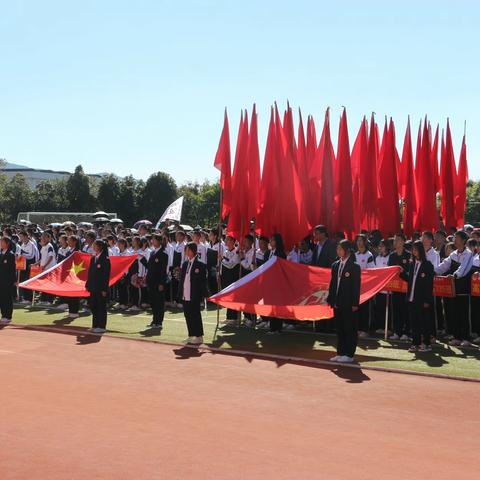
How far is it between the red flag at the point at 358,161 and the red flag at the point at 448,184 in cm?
211

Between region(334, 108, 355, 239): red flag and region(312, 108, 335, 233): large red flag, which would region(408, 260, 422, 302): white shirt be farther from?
region(312, 108, 335, 233): large red flag

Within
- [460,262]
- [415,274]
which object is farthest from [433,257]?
[415,274]

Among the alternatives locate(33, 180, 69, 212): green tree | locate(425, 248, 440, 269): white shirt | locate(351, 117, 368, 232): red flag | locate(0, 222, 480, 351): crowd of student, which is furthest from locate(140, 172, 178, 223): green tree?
locate(425, 248, 440, 269): white shirt

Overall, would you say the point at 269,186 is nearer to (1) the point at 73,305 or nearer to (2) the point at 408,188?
(2) the point at 408,188

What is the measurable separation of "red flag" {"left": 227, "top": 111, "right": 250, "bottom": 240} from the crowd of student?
16.8 inches

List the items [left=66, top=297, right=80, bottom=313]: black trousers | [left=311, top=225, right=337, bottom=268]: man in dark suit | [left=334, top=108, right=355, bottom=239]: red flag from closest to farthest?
[left=311, top=225, right=337, bottom=268]: man in dark suit
[left=334, top=108, right=355, bottom=239]: red flag
[left=66, top=297, right=80, bottom=313]: black trousers

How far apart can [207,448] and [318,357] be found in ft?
17.3

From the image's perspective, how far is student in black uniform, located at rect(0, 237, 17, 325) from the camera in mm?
16250

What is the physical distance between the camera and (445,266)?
1334 cm

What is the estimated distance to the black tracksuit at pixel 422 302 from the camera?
491 inches

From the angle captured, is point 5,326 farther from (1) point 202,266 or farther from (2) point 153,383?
(2) point 153,383

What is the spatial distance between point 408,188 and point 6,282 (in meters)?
9.55

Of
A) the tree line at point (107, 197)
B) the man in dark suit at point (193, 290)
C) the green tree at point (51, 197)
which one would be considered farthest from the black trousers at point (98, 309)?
the green tree at point (51, 197)

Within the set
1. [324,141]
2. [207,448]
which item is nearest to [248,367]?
[207,448]
